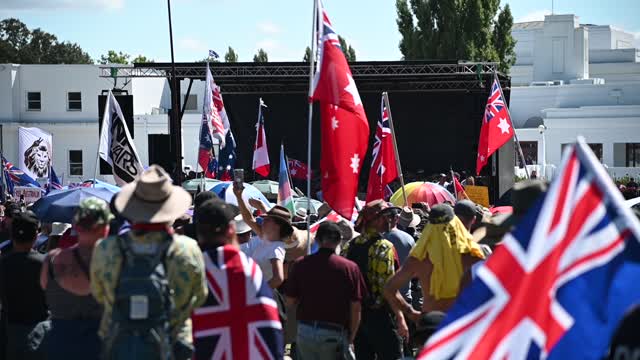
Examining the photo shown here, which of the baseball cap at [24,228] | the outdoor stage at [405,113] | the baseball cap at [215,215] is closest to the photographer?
the baseball cap at [215,215]

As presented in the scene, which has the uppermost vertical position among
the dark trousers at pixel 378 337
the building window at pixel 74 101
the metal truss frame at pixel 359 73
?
the metal truss frame at pixel 359 73

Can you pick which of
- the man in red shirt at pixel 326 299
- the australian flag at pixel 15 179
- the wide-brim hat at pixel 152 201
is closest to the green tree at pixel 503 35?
the australian flag at pixel 15 179

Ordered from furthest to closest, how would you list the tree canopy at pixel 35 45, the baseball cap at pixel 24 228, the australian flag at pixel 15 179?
the tree canopy at pixel 35 45 < the australian flag at pixel 15 179 < the baseball cap at pixel 24 228

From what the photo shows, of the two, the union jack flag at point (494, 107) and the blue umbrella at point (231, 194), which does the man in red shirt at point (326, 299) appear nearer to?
the blue umbrella at point (231, 194)

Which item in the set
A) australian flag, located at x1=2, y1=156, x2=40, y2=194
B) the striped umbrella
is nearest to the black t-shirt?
the striped umbrella

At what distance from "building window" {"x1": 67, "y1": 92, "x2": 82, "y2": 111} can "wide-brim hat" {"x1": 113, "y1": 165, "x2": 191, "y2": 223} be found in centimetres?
5130

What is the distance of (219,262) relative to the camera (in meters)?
6.22

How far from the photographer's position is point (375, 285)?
841 centimetres

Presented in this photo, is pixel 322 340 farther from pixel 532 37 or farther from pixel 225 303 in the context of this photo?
pixel 532 37

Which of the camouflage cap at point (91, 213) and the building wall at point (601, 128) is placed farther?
the building wall at point (601, 128)

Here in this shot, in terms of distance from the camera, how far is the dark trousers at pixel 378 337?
849 centimetres

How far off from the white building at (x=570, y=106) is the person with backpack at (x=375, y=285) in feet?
159

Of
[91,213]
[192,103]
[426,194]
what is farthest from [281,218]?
[192,103]

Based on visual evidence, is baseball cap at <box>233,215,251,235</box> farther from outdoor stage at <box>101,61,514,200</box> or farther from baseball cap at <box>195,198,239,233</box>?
outdoor stage at <box>101,61,514,200</box>
